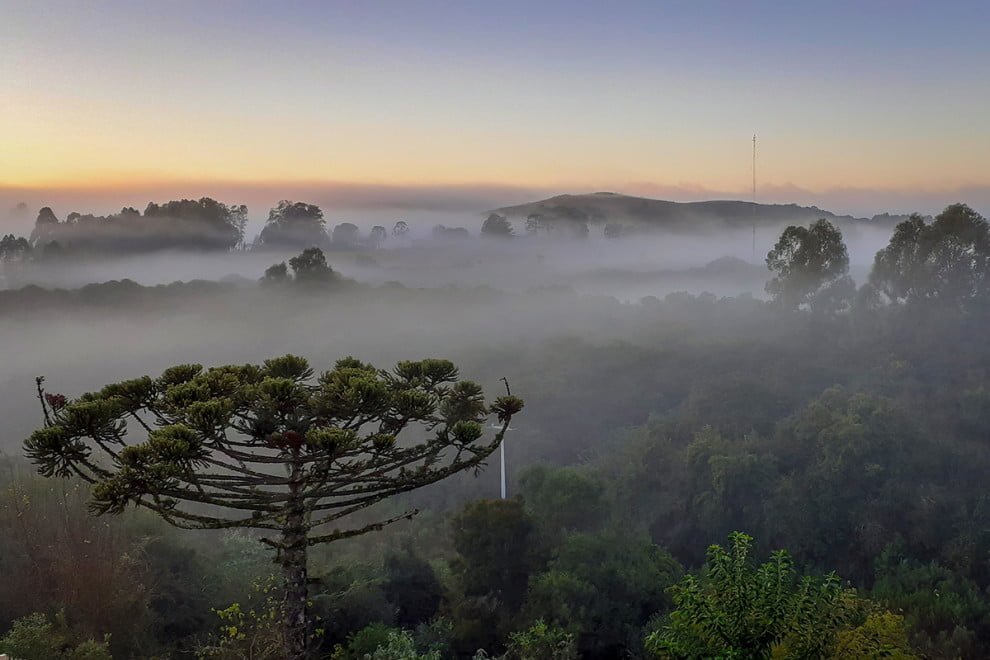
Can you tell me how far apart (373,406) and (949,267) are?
58.9m

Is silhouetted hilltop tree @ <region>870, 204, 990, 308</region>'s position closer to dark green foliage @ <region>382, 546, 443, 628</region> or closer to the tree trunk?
dark green foliage @ <region>382, 546, 443, 628</region>

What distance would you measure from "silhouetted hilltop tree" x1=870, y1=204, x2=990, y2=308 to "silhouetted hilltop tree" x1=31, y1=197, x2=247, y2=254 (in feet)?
209

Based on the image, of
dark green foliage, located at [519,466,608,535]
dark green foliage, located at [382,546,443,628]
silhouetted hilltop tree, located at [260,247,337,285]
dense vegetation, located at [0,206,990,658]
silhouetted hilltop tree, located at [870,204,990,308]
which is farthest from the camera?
silhouetted hilltop tree, located at [260,247,337,285]

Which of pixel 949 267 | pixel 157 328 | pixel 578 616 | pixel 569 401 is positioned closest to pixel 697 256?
pixel 949 267

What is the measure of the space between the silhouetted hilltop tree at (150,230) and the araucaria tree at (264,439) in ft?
187

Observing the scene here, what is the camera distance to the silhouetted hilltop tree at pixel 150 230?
56688 mm

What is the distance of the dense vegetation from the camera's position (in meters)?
12.8

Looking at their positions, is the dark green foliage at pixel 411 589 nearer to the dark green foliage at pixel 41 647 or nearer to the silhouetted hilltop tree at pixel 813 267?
the dark green foliage at pixel 41 647

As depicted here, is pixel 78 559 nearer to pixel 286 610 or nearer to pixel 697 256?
pixel 286 610

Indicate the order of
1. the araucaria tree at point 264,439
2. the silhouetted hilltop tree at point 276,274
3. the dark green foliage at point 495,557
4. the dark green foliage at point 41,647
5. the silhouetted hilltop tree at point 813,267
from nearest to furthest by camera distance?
the araucaria tree at point 264,439
the dark green foliage at point 41,647
the dark green foliage at point 495,557
the silhouetted hilltop tree at point 813,267
the silhouetted hilltop tree at point 276,274

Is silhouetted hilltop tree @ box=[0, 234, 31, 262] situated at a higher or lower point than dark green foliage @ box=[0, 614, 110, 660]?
higher

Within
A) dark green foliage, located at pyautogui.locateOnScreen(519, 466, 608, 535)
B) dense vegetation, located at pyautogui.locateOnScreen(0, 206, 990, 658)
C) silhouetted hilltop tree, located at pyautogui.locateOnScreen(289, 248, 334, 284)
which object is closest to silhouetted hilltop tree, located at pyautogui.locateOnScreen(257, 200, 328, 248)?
Answer: silhouetted hilltop tree, located at pyautogui.locateOnScreen(289, 248, 334, 284)

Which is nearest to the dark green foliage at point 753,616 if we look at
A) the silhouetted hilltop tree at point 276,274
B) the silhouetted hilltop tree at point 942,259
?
the silhouetted hilltop tree at point 942,259

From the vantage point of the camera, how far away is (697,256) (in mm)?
109125
